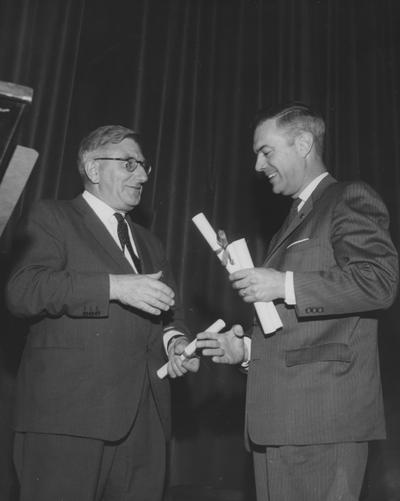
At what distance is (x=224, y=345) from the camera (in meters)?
1.99

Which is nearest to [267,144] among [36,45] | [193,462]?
[36,45]

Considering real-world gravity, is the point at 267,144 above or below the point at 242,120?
below

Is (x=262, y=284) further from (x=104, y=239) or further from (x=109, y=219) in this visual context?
(x=109, y=219)

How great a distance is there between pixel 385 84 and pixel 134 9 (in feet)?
5.43

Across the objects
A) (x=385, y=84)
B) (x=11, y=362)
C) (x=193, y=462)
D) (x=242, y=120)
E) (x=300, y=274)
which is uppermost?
(x=385, y=84)

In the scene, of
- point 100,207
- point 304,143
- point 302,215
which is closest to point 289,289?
point 302,215

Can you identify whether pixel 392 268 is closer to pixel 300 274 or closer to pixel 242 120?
pixel 300 274

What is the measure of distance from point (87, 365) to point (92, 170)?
0.87 metres

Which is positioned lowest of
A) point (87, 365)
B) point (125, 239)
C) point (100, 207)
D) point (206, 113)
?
point (87, 365)

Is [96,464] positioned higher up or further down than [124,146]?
further down

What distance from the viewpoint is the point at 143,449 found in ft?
6.38

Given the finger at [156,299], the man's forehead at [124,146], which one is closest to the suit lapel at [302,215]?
the finger at [156,299]

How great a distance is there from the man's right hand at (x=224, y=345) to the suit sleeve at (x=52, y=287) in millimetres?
345

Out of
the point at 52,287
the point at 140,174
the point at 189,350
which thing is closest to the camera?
the point at 52,287
